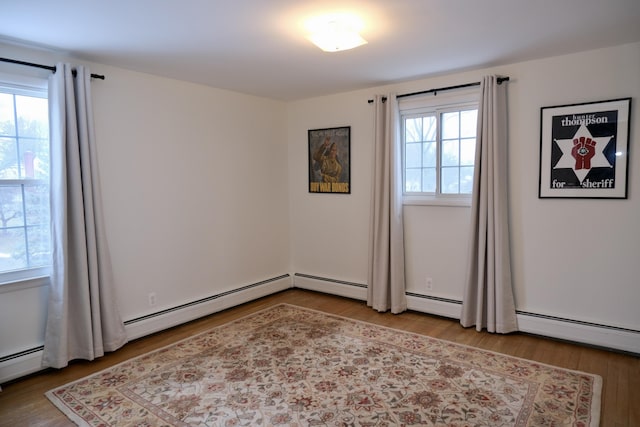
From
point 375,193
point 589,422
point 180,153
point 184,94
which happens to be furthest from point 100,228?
point 589,422

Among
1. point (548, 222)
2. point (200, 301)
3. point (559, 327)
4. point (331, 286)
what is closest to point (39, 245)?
point (200, 301)

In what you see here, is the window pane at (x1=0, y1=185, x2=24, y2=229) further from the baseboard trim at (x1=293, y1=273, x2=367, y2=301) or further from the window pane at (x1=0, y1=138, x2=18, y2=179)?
the baseboard trim at (x1=293, y1=273, x2=367, y2=301)

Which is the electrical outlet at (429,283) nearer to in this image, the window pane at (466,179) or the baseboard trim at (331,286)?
the baseboard trim at (331,286)

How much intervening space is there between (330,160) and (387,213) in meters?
1.08

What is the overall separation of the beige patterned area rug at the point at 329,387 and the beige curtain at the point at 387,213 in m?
0.74

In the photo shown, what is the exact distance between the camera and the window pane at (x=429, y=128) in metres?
4.04

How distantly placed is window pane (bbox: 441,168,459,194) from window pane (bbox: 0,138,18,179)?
370 cm

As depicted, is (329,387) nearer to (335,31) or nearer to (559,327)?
(559,327)

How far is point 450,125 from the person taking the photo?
155 inches

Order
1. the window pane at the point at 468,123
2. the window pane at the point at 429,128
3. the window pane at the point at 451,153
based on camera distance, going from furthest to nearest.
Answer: the window pane at the point at 429,128 < the window pane at the point at 451,153 < the window pane at the point at 468,123

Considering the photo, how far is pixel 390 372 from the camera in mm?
2895

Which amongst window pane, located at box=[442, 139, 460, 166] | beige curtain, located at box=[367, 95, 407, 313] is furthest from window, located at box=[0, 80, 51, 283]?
window pane, located at box=[442, 139, 460, 166]

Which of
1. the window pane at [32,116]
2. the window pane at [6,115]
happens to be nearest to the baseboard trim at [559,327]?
the window pane at [32,116]

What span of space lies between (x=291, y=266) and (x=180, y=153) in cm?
219
